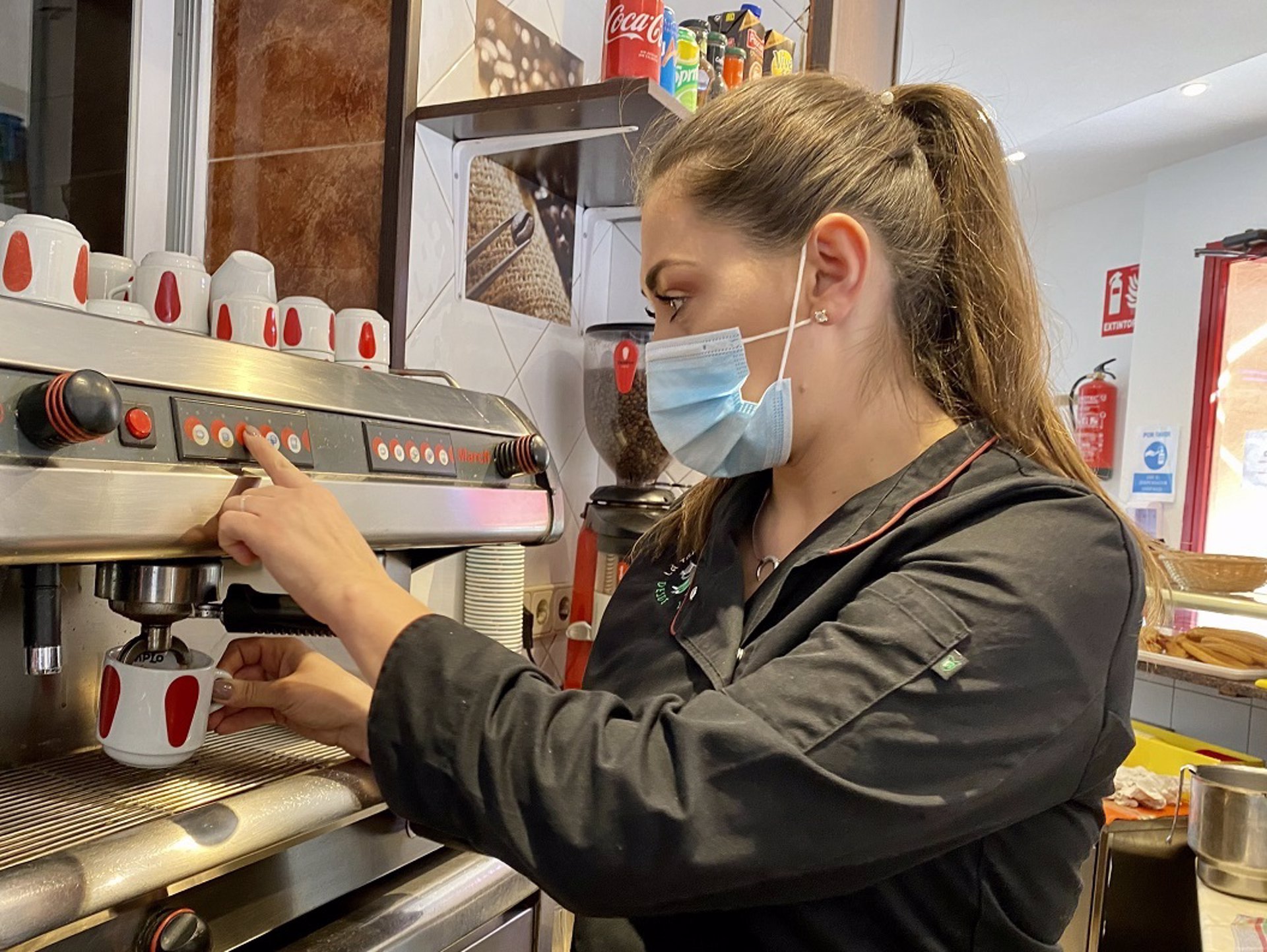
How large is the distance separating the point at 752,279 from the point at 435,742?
15.9 inches

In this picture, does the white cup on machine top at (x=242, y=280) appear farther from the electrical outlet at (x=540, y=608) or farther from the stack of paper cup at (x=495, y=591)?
the electrical outlet at (x=540, y=608)

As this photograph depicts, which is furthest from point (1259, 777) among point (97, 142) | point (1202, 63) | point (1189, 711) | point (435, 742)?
point (1202, 63)

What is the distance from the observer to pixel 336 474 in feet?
2.25

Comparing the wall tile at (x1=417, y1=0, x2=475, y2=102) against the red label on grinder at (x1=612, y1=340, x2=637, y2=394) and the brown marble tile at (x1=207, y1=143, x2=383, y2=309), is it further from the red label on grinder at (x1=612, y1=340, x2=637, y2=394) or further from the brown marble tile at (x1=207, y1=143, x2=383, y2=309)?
the red label on grinder at (x1=612, y1=340, x2=637, y2=394)

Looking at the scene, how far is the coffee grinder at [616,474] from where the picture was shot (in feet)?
Answer: 4.93

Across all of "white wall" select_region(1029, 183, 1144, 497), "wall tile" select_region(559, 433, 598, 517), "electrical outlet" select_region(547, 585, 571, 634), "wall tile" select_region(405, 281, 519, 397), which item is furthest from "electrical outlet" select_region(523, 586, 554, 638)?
"white wall" select_region(1029, 183, 1144, 497)

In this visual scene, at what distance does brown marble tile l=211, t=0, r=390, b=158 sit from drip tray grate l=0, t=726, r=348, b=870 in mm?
789

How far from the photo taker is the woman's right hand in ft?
2.45

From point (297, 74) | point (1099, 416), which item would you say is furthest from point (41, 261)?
point (1099, 416)

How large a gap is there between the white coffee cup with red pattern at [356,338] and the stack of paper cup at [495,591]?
364 millimetres

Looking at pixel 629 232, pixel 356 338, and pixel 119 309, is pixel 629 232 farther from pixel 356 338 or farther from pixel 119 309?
pixel 119 309

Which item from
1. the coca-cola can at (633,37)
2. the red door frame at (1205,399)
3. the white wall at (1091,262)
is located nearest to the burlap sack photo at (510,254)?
the coca-cola can at (633,37)

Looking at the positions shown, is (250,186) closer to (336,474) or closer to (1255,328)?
(336,474)

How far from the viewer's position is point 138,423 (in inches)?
21.9
